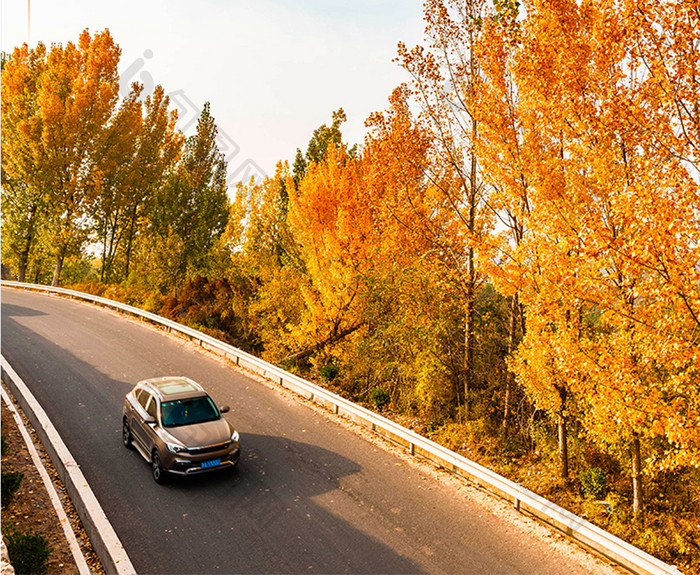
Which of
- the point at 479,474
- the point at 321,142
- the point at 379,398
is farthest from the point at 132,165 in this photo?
the point at 479,474

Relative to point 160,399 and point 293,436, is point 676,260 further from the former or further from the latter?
point 160,399

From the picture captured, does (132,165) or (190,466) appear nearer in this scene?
(190,466)

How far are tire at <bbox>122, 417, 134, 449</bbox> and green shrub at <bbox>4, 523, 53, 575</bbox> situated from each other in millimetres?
4290

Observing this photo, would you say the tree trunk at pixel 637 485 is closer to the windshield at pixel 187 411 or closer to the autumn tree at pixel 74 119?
the windshield at pixel 187 411

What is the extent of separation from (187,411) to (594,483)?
9438 millimetres

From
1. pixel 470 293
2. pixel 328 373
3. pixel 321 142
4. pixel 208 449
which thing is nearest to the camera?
pixel 208 449

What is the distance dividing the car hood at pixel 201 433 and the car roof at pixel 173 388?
875mm

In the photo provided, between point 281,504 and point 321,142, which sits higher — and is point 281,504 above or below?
below

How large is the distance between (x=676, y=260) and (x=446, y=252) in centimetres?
825

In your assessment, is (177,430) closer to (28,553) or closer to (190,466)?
(190,466)

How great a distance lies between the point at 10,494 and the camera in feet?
28.0

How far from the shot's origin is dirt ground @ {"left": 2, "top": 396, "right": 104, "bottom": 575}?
24.3ft

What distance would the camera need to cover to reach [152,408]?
1076cm

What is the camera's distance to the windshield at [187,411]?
10.5 meters
